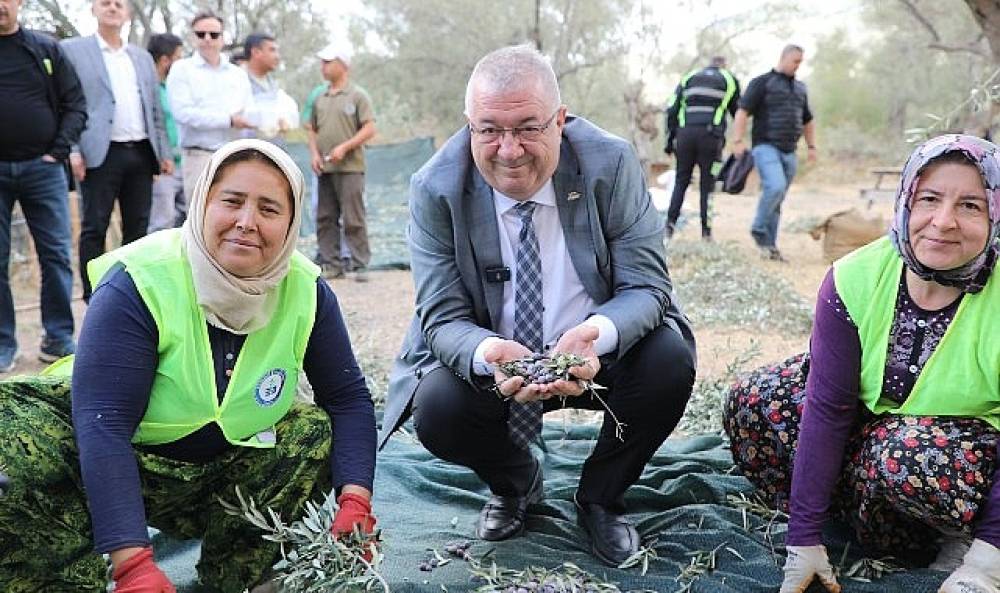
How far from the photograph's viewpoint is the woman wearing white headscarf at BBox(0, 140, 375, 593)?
1.96 meters

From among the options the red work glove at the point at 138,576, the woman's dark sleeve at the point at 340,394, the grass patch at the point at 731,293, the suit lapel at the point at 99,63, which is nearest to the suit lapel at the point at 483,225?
the woman's dark sleeve at the point at 340,394

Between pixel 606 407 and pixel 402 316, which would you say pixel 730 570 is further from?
pixel 402 316

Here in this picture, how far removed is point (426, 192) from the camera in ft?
8.45

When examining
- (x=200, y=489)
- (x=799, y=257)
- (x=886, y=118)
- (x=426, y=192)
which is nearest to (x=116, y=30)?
(x=426, y=192)

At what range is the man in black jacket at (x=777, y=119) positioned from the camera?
7871 millimetres

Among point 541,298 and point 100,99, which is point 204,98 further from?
point 541,298

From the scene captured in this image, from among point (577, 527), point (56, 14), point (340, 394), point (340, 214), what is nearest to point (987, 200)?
point (577, 527)

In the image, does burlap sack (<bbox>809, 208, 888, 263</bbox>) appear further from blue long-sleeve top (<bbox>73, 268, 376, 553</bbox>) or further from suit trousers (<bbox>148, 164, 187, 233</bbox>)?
blue long-sleeve top (<bbox>73, 268, 376, 553</bbox>)

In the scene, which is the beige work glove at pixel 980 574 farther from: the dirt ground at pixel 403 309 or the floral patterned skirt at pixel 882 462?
the dirt ground at pixel 403 309

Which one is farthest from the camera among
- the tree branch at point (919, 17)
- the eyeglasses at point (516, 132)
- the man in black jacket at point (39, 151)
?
the tree branch at point (919, 17)

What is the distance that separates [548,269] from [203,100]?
3965mm

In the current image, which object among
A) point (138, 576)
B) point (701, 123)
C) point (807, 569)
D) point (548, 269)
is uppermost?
point (701, 123)

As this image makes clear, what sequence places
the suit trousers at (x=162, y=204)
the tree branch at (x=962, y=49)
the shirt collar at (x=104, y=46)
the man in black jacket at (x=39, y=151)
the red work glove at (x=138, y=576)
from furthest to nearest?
the tree branch at (x=962, y=49)
the suit trousers at (x=162, y=204)
the shirt collar at (x=104, y=46)
the man in black jacket at (x=39, y=151)
the red work glove at (x=138, y=576)

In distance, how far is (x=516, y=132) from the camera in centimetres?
235
